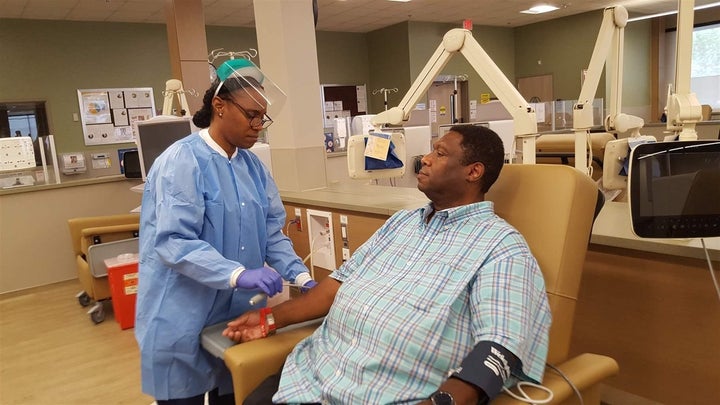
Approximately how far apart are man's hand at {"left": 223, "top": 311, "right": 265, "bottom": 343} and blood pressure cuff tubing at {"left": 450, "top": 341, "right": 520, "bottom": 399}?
0.59 meters

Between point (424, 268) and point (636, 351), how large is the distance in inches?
28.3


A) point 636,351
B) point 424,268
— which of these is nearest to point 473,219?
point 424,268

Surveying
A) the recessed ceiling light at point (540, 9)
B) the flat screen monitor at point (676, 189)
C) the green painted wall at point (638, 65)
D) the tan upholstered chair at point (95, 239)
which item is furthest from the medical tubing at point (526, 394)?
the green painted wall at point (638, 65)

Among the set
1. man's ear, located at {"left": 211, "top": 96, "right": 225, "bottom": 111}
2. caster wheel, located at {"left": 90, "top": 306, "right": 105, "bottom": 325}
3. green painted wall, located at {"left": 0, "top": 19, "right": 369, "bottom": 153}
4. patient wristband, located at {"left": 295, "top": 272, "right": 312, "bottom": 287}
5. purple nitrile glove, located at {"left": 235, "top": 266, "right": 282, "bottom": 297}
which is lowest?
caster wheel, located at {"left": 90, "top": 306, "right": 105, "bottom": 325}

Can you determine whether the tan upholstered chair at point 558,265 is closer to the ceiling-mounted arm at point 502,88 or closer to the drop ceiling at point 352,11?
the ceiling-mounted arm at point 502,88

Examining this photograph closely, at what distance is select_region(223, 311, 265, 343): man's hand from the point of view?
1.39 m

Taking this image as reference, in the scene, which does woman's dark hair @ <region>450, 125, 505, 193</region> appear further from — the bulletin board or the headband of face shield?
the bulletin board

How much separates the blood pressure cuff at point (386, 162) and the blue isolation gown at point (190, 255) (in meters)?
Result: 0.99

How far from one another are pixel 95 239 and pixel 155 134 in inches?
32.7

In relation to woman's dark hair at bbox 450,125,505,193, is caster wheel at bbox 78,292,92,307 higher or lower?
lower

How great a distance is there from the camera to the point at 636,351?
4.91ft

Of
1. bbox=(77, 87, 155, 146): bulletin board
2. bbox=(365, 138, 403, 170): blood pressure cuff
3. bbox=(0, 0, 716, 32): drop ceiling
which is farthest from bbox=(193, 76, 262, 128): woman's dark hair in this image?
bbox=(77, 87, 155, 146): bulletin board

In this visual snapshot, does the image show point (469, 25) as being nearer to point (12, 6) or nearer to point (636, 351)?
point (636, 351)

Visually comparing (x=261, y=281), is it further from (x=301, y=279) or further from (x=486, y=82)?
(x=486, y=82)
